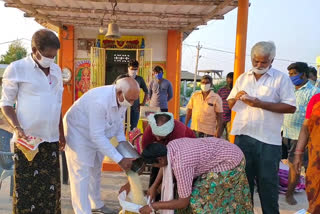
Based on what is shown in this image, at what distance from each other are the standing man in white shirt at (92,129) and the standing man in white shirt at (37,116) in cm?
17

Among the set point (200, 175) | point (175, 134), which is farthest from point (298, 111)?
point (200, 175)

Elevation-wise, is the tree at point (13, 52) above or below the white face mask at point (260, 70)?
above

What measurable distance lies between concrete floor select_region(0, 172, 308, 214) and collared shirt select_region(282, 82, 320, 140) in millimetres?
885

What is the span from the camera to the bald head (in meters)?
2.44

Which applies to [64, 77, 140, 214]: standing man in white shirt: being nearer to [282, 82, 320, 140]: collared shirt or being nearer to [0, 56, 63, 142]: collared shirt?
[0, 56, 63, 142]: collared shirt

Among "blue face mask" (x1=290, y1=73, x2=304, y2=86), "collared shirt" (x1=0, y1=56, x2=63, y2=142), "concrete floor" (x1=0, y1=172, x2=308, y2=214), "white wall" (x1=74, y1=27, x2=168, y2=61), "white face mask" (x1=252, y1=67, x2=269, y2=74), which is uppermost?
"white wall" (x1=74, y1=27, x2=168, y2=61)

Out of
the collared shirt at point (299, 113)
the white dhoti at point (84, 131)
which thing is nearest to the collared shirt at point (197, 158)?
the white dhoti at point (84, 131)

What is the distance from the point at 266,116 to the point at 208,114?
205 cm

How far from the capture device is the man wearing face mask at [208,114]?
4645 mm

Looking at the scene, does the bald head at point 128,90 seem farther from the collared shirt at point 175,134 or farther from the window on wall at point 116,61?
the window on wall at point 116,61

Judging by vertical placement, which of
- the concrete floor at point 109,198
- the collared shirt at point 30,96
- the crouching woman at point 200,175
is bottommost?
the concrete floor at point 109,198

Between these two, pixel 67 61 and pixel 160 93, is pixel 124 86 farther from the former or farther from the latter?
pixel 67 61

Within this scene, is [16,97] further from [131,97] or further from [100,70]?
[100,70]

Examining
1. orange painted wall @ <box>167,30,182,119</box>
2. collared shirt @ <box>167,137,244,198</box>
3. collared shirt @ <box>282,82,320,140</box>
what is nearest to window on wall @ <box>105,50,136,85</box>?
orange painted wall @ <box>167,30,182,119</box>
